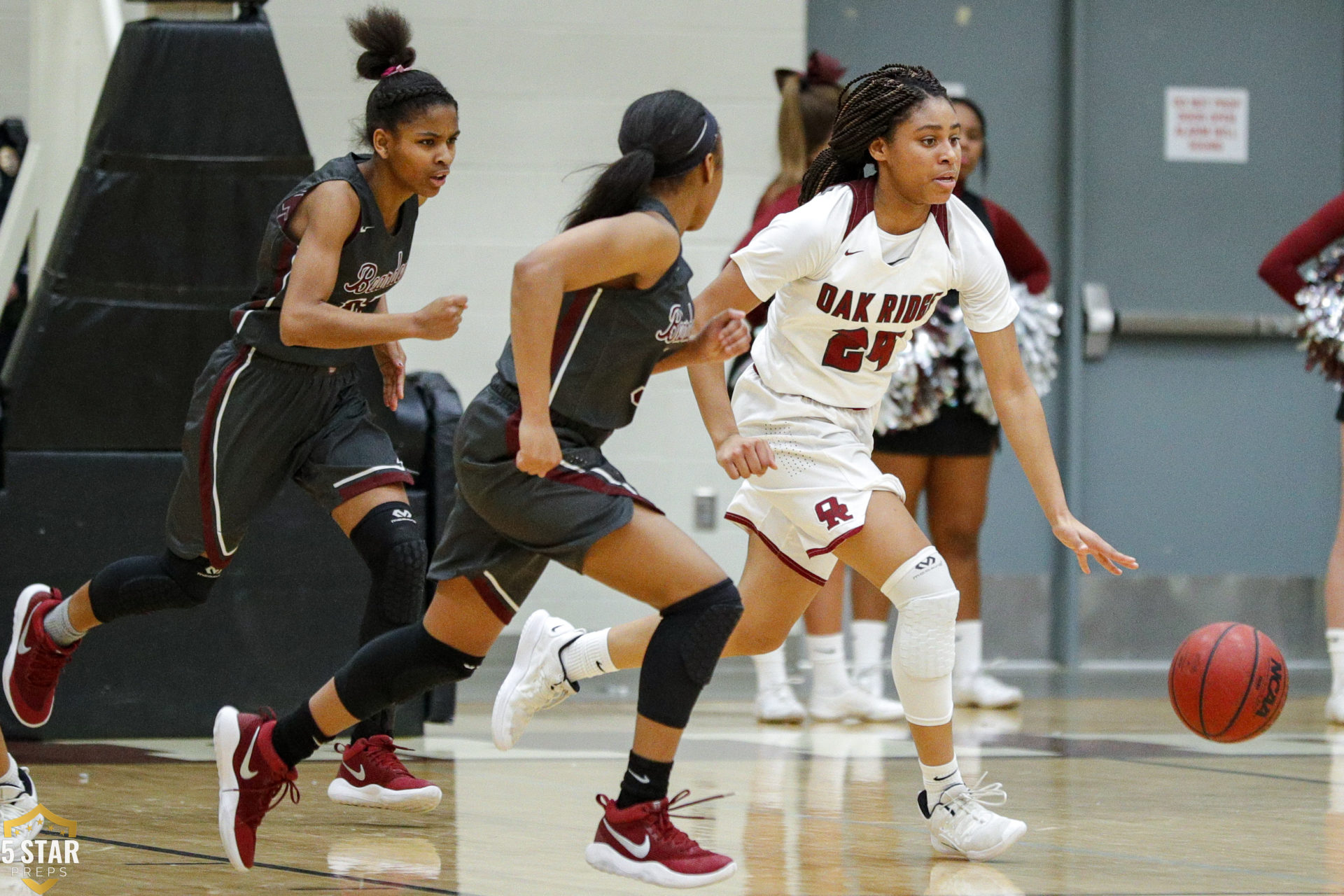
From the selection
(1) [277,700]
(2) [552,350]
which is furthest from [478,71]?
(2) [552,350]

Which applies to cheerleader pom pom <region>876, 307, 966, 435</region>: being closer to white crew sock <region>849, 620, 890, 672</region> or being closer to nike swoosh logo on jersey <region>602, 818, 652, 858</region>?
white crew sock <region>849, 620, 890, 672</region>

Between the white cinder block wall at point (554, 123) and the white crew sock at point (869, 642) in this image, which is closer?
the white crew sock at point (869, 642)

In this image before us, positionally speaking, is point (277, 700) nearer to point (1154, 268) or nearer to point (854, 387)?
point (854, 387)

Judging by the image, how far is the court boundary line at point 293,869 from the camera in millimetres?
2982

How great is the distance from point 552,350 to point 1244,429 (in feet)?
18.9

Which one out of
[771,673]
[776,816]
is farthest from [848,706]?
[776,816]

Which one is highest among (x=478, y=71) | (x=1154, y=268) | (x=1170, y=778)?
(x=478, y=71)

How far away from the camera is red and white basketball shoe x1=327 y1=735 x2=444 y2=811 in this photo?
149 inches

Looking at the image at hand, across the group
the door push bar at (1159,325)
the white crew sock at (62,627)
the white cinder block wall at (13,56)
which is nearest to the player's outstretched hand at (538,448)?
the white crew sock at (62,627)

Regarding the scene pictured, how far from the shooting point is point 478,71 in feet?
24.3

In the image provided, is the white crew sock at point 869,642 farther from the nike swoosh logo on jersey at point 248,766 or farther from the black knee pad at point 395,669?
the nike swoosh logo on jersey at point 248,766

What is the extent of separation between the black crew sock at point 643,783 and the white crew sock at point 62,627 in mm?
1908

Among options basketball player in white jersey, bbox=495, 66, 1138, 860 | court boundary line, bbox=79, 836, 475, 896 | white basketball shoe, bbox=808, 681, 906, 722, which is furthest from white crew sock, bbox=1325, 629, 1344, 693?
court boundary line, bbox=79, 836, 475, 896

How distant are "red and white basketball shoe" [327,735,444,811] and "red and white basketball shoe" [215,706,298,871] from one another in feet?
1.27
